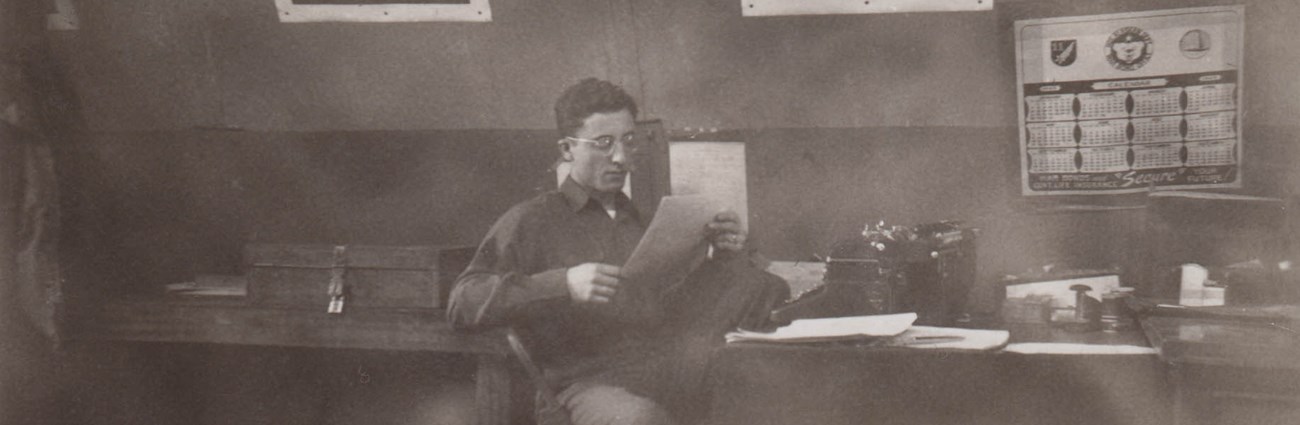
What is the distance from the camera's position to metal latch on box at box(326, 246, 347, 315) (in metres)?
2.93

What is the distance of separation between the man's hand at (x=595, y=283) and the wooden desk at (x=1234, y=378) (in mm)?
1043

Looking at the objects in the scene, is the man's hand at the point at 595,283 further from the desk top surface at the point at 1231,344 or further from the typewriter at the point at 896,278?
the desk top surface at the point at 1231,344

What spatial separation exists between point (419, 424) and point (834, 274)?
1445 mm

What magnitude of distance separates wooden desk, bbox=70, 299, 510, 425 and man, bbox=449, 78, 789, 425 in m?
0.27

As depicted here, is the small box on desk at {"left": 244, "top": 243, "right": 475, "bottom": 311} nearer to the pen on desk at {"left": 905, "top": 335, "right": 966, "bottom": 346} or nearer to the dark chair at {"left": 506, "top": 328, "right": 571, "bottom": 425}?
the dark chair at {"left": 506, "top": 328, "right": 571, "bottom": 425}

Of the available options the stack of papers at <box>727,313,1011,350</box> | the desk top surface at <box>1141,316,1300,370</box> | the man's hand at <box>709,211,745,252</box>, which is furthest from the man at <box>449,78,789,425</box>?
the desk top surface at <box>1141,316,1300,370</box>

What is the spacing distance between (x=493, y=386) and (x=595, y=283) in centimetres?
62

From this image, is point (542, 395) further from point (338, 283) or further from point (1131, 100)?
point (1131, 100)

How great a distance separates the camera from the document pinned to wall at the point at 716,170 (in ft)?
9.93

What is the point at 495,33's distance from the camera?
300 centimetres

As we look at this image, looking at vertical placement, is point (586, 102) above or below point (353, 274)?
above

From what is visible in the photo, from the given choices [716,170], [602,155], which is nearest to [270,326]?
[602,155]

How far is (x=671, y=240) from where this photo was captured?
7.59ft

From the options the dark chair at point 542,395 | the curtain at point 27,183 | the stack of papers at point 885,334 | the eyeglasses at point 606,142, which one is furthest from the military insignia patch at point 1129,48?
the curtain at point 27,183
